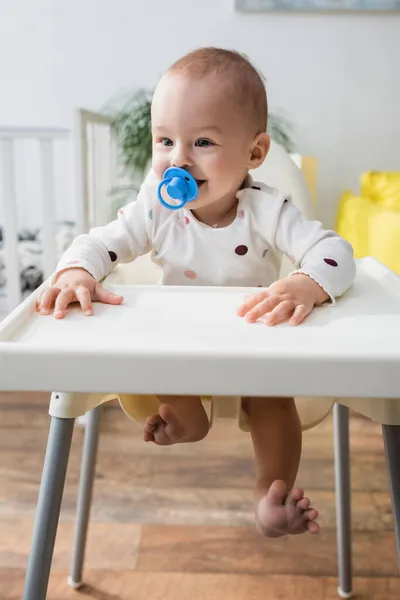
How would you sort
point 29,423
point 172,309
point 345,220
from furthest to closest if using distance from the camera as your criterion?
1. point 345,220
2. point 29,423
3. point 172,309

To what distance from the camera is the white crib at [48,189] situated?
5.35 ft

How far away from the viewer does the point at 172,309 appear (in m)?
0.61

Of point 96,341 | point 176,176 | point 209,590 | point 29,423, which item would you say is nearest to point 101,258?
point 176,176

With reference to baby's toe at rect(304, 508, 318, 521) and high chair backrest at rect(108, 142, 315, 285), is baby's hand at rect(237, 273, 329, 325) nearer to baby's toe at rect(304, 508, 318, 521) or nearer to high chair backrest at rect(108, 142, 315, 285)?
baby's toe at rect(304, 508, 318, 521)

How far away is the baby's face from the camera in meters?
0.71

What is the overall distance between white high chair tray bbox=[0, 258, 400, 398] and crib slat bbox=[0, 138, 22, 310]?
1393 mm

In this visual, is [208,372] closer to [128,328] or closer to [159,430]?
[128,328]

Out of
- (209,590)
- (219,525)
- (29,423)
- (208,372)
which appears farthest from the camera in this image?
(29,423)

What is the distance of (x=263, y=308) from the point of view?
590 mm

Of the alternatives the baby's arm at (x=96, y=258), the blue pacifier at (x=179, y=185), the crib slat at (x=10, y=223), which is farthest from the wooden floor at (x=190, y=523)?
the blue pacifier at (x=179, y=185)

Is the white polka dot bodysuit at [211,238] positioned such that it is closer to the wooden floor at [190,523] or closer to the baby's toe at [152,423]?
the baby's toe at [152,423]

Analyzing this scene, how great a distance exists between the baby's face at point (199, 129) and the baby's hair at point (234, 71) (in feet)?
0.04

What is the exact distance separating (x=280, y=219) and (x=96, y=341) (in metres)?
0.37

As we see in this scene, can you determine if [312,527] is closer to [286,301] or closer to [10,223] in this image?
[286,301]
